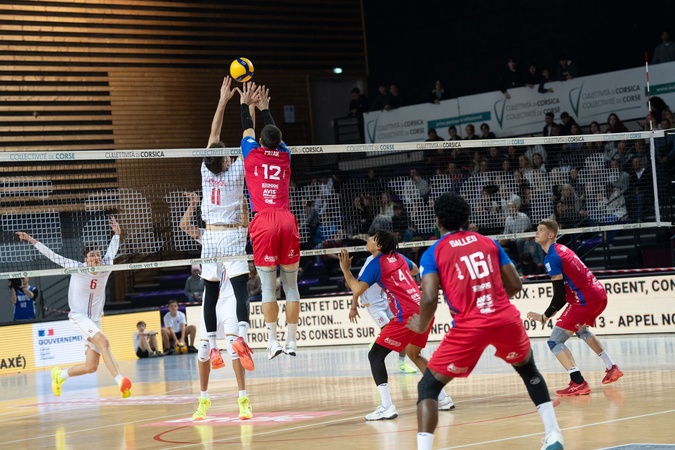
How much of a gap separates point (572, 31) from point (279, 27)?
29.4ft

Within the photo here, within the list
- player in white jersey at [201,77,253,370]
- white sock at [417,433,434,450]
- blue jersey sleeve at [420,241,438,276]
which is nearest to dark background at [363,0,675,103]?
player in white jersey at [201,77,253,370]

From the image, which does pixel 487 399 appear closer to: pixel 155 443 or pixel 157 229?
pixel 155 443

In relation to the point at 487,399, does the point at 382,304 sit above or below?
above

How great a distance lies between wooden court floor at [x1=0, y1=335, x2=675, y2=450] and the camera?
360 inches

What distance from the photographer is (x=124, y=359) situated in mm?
24062

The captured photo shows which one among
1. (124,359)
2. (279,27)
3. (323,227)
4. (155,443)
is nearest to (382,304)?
(323,227)

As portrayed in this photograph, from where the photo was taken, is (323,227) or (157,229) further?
(157,229)

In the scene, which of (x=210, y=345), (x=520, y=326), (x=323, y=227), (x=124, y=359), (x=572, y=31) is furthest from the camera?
(x=572, y=31)

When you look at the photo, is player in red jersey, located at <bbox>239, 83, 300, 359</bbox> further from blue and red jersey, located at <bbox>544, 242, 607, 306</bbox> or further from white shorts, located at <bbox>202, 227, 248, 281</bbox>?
blue and red jersey, located at <bbox>544, 242, 607, 306</bbox>

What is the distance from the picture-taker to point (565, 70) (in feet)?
79.8

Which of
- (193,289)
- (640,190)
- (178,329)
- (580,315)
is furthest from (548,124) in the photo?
(580,315)

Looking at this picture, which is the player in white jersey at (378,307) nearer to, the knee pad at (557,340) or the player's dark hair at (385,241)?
the knee pad at (557,340)

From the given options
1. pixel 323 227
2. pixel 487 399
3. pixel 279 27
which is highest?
pixel 279 27

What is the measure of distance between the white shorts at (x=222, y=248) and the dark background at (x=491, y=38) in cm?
1677
